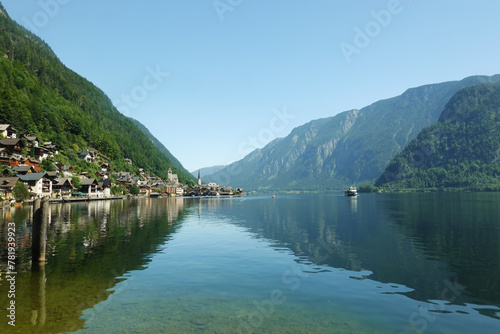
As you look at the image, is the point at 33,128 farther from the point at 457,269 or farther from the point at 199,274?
the point at 457,269

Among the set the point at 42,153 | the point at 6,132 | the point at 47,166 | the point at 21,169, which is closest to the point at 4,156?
the point at 21,169

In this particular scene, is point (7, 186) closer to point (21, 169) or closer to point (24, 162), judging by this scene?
point (21, 169)

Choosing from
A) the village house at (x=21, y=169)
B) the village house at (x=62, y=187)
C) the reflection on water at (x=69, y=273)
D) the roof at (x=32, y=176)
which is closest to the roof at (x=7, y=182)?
the roof at (x=32, y=176)

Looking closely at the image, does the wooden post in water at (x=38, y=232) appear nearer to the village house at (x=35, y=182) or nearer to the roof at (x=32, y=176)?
the village house at (x=35, y=182)

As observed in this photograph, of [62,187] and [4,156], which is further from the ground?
[4,156]

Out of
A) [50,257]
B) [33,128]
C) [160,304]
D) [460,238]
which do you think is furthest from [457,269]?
[33,128]

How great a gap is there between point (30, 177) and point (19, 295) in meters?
112

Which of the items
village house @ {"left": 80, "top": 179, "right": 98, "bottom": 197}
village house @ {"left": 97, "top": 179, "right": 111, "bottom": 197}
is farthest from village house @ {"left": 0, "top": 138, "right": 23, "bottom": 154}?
village house @ {"left": 97, "top": 179, "right": 111, "bottom": 197}

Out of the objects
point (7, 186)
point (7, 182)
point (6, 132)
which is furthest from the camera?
point (6, 132)

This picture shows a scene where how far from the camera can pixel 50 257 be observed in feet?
95.3

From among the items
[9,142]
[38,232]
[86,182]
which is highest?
[9,142]

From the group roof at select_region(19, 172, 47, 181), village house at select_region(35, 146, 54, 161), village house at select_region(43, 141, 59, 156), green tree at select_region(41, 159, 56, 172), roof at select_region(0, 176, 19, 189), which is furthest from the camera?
village house at select_region(43, 141, 59, 156)

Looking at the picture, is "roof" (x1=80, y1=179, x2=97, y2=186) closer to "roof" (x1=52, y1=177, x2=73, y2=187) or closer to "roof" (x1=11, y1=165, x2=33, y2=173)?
"roof" (x1=52, y1=177, x2=73, y2=187)

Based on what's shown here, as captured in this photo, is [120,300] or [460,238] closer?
[120,300]
